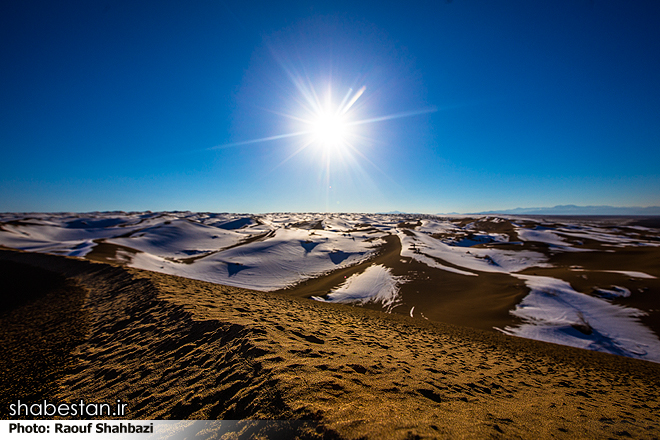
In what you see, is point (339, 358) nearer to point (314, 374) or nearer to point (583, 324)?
point (314, 374)

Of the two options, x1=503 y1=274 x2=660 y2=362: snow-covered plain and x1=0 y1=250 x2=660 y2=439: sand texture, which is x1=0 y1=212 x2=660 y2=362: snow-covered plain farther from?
x1=0 y1=250 x2=660 y2=439: sand texture

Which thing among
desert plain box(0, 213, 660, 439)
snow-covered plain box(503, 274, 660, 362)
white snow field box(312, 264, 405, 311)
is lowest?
white snow field box(312, 264, 405, 311)

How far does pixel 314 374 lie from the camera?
425 centimetres

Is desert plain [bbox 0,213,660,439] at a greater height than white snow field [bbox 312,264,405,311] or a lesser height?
greater

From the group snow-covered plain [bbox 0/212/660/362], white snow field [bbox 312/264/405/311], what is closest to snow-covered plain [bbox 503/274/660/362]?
snow-covered plain [bbox 0/212/660/362]

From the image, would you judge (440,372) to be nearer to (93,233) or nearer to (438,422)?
(438,422)

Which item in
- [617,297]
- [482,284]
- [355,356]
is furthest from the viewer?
[482,284]

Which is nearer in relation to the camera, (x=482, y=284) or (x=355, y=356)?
(x=355, y=356)

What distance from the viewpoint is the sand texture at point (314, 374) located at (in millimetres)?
3508

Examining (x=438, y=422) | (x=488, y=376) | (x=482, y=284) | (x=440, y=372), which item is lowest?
(x=482, y=284)

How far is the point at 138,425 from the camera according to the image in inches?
150

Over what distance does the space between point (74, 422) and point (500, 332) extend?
17.9 metres

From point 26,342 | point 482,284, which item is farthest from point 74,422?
point 482,284

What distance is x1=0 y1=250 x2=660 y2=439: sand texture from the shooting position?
138 inches
